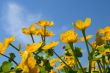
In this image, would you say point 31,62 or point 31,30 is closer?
point 31,62

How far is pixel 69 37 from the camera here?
1696mm

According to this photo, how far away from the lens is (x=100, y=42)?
1.83 m

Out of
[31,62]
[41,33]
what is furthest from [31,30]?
[31,62]

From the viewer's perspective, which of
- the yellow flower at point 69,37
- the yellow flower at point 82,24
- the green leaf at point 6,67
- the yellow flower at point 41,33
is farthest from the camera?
the yellow flower at point 41,33

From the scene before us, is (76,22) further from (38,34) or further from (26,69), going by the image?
(26,69)

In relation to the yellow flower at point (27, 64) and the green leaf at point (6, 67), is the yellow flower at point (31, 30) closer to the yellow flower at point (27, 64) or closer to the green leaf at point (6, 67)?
the green leaf at point (6, 67)

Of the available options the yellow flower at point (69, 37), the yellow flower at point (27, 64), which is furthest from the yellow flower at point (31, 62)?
the yellow flower at point (69, 37)

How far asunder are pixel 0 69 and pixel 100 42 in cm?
77

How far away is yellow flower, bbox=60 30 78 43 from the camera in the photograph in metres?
1.70

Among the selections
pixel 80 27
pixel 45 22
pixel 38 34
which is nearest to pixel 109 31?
pixel 80 27

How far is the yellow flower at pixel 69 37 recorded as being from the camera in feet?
5.57

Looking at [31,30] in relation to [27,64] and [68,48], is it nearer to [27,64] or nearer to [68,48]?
[68,48]

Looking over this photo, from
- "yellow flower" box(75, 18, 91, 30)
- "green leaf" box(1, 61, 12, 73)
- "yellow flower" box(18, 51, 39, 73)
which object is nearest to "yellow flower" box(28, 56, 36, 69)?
"yellow flower" box(18, 51, 39, 73)

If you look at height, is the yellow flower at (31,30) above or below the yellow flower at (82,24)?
above
